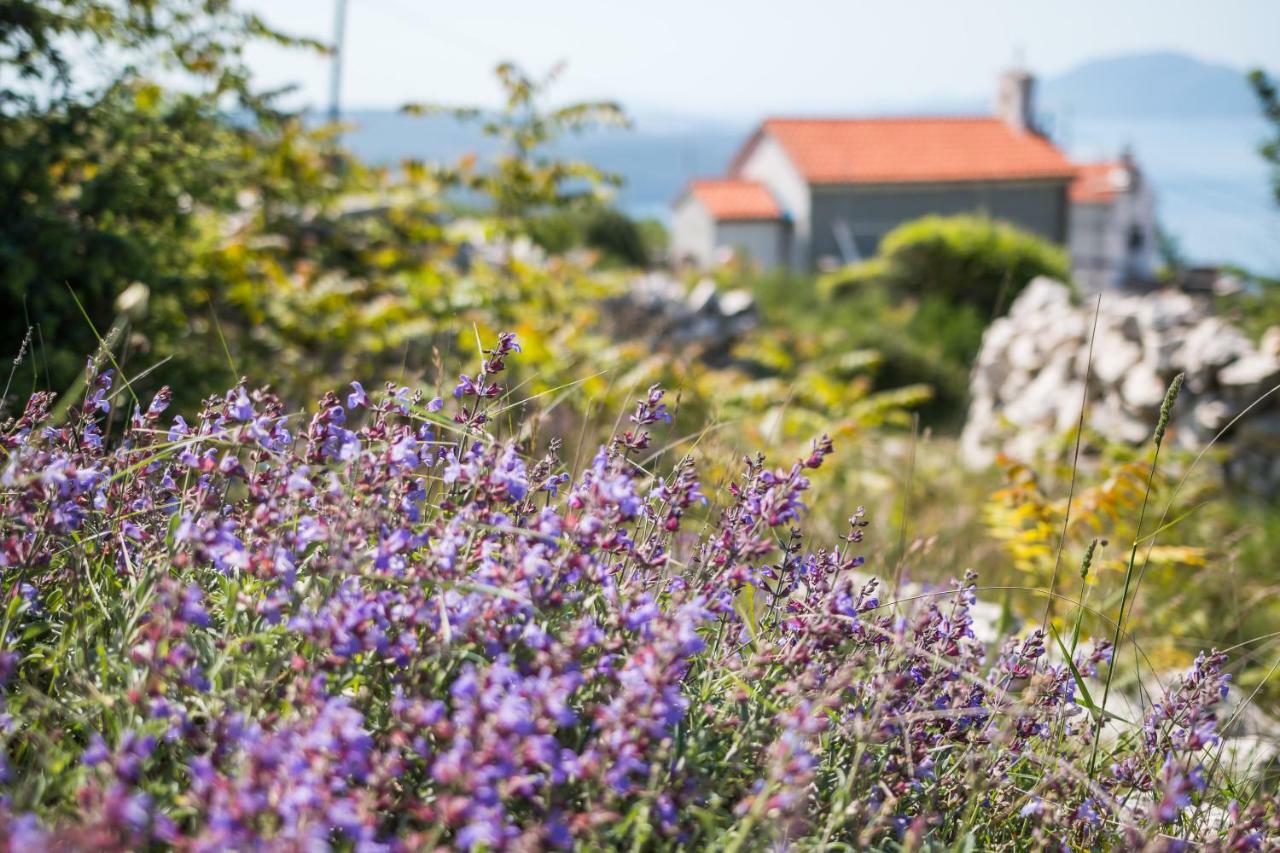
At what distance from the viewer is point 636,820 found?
1.51 metres

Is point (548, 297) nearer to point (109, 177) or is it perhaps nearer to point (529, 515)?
point (109, 177)

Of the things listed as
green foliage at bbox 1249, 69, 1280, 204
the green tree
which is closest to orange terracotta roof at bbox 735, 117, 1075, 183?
green foliage at bbox 1249, 69, 1280, 204

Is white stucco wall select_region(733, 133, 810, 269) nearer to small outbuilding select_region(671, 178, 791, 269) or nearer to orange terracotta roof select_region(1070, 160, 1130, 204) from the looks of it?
small outbuilding select_region(671, 178, 791, 269)

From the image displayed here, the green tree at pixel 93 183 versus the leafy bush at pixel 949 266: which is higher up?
the green tree at pixel 93 183

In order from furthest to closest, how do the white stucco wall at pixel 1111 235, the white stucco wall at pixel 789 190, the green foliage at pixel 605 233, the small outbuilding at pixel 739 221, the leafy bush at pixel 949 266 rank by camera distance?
the white stucco wall at pixel 1111 235 → the small outbuilding at pixel 739 221 → the white stucco wall at pixel 789 190 → the green foliage at pixel 605 233 → the leafy bush at pixel 949 266

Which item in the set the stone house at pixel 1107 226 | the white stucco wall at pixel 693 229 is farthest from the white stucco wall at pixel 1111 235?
the white stucco wall at pixel 693 229

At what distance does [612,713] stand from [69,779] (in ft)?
2.35

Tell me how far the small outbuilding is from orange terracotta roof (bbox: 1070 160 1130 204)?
879cm

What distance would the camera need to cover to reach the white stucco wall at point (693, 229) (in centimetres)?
3325

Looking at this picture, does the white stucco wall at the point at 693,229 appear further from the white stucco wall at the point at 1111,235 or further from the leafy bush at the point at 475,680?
the leafy bush at the point at 475,680

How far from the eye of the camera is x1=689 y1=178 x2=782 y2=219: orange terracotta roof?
33.0m

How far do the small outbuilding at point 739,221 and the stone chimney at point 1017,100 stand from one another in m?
8.06

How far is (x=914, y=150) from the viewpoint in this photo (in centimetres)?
3325

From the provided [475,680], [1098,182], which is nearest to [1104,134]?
[1098,182]
